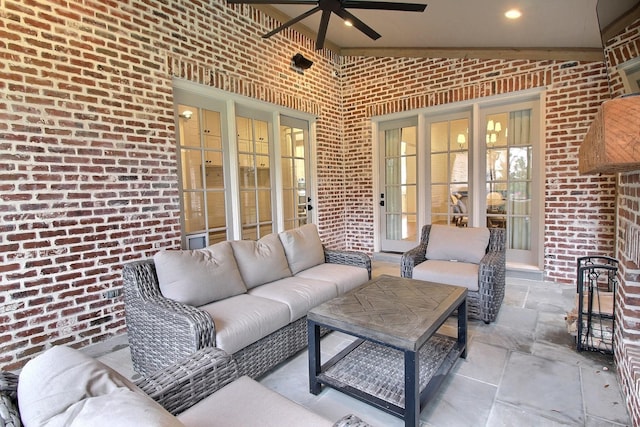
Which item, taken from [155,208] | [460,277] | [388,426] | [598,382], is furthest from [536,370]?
[155,208]

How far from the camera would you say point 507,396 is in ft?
6.47

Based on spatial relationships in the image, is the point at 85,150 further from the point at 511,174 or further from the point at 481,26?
the point at 511,174

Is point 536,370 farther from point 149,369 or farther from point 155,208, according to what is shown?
point 155,208

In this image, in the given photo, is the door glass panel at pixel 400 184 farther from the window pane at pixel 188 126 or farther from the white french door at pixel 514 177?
the window pane at pixel 188 126

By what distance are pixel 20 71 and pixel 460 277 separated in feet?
12.5

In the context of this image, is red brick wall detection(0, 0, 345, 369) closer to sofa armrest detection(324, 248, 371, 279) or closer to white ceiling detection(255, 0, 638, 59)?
sofa armrest detection(324, 248, 371, 279)

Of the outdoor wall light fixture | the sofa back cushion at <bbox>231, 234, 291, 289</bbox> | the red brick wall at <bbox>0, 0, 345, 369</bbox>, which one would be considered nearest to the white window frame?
the red brick wall at <bbox>0, 0, 345, 369</bbox>

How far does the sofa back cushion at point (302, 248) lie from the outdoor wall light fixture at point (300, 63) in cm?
250

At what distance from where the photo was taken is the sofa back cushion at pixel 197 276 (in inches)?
90.0

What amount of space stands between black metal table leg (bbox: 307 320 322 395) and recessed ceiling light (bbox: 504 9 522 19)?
3.31 metres

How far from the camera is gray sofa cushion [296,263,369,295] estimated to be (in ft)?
9.83

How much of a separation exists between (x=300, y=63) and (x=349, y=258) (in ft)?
9.54

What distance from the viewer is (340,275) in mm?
3088

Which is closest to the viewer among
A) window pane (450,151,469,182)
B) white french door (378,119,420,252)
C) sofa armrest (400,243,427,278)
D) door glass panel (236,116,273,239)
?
sofa armrest (400,243,427,278)
